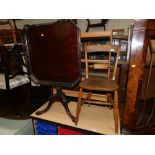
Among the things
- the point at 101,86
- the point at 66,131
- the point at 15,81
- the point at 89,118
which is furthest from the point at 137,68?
the point at 15,81

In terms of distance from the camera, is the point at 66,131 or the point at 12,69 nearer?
the point at 66,131

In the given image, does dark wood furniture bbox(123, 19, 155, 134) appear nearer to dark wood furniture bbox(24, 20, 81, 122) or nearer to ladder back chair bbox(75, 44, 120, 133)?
ladder back chair bbox(75, 44, 120, 133)

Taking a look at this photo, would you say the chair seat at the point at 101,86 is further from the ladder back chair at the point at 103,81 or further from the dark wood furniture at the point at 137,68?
the dark wood furniture at the point at 137,68

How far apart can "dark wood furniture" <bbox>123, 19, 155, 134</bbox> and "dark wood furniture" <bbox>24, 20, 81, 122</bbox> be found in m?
0.50

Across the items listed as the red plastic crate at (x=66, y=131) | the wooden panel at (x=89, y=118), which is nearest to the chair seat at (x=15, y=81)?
the wooden panel at (x=89, y=118)

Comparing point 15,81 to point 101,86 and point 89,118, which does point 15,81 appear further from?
point 101,86

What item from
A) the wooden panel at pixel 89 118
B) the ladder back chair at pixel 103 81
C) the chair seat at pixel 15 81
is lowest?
the wooden panel at pixel 89 118

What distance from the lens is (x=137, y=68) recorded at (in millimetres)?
1147

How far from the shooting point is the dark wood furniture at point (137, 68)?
3.50ft

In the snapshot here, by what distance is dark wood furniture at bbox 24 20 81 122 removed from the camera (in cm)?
131

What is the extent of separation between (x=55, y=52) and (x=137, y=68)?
2.65 feet

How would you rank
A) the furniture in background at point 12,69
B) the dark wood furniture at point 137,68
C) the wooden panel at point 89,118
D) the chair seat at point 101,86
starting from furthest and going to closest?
1. the furniture in background at point 12,69
2. the wooden panel at point 89,118
3. the chair seat at point 101,86
4. the dark wood furniture at point 137,68

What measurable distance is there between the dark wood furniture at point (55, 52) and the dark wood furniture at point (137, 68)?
0.50m
